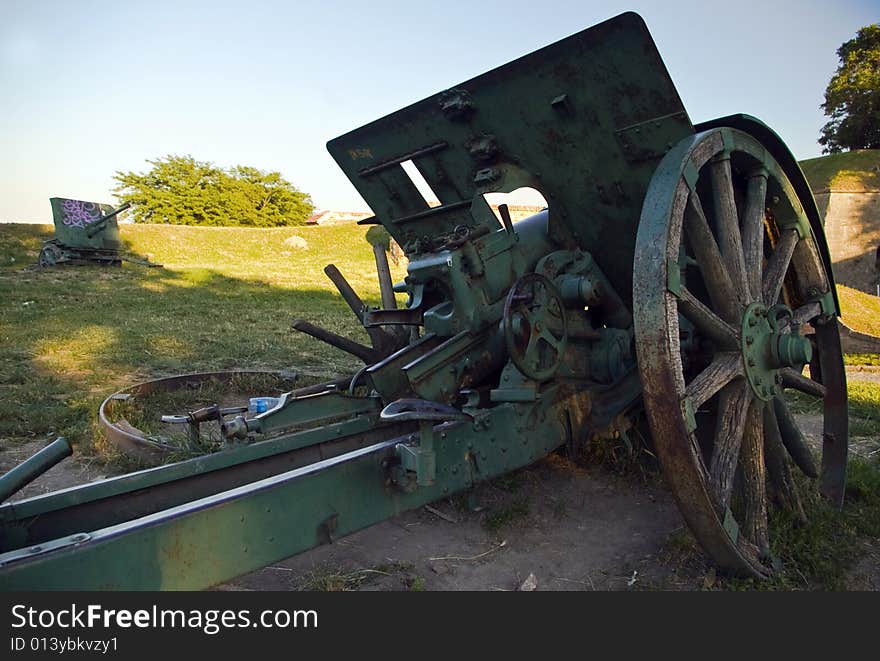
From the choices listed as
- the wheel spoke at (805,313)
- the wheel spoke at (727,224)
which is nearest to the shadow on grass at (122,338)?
the wheel spoke at (727,224)

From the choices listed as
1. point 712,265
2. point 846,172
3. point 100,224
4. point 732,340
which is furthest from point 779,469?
point 846,172

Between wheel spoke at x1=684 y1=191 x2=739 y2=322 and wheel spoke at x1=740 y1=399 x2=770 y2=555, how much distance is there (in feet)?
1.29

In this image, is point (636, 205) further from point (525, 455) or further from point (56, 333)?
point (56, 333)

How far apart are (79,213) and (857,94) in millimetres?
26251

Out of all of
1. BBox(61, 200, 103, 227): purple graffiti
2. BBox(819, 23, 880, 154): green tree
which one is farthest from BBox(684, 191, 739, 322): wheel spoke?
BBox(819, 23, 880, 154): green tree

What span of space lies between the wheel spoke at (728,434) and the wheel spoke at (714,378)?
80 millimetres

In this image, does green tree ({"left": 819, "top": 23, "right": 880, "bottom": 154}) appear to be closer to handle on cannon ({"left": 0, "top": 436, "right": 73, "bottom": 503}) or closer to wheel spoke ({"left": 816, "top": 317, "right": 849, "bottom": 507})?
wheel spoke ({"left": 816, "top": 317, "right": 849, "bottom": 507})

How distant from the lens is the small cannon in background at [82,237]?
1648cm

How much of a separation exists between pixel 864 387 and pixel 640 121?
502cm

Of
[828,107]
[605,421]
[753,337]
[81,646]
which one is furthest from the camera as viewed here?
[828,107]

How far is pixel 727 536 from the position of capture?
218 cm

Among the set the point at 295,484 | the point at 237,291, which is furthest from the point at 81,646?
the point at 237,291

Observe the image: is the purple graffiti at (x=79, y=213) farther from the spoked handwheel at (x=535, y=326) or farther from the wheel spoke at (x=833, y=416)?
the wheel spoke at (x=833, y=416)

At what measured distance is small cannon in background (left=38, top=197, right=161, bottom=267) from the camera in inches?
649
